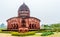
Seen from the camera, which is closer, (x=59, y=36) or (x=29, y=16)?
(x=59, y=36)

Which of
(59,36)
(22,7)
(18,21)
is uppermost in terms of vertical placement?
(22,7)

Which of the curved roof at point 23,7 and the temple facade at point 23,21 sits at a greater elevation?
the curved roof at point 23,7

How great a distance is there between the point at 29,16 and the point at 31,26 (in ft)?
6.21

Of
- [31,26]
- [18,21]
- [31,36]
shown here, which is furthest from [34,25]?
[31,36]

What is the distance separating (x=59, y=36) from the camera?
24.2 meters

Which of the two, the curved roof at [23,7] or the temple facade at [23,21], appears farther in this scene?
the curved roof at [23,7]

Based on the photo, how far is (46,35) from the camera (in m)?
24.8

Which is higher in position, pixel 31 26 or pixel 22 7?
pixel 22 7

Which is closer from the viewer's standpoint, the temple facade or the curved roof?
the temple facade

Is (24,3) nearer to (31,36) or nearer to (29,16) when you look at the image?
(29,16)

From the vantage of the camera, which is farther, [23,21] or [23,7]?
[23,7]

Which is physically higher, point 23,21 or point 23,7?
point 23,7

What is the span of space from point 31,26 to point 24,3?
384 centimetres

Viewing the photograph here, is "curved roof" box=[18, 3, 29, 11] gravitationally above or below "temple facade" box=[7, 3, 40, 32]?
above
